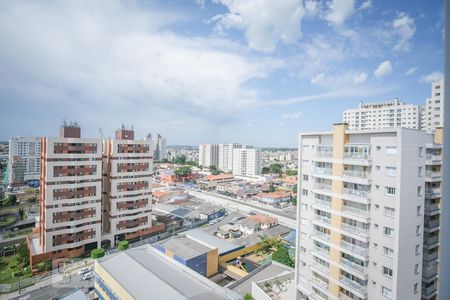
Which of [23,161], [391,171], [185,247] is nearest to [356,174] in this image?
[391,171]

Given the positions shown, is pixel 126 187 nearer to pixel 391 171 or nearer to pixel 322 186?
pixel 322 186

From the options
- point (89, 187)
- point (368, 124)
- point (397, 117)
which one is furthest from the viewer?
point (368, 124)

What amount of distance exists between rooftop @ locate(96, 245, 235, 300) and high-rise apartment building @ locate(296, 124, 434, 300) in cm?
194

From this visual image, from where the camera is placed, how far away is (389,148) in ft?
12.1

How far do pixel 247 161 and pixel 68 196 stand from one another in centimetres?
2038

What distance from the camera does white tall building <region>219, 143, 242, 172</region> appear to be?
98.3 feet

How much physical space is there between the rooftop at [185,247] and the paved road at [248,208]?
5.37 m

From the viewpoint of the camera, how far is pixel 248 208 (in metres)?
14.7

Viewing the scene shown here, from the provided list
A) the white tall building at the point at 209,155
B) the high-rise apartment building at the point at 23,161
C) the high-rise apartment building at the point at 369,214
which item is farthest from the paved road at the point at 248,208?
the white tall building at the point at 209,155

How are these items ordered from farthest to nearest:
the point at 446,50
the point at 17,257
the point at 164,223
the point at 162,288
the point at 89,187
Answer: the point at 164,223
the point at 89,187
the point at 17,257
the point at 162,288
the point at 446,50

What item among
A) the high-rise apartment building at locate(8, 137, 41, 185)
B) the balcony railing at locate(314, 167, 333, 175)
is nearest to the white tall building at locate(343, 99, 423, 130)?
the balcony railing at locate(314, 167, 333, 175)


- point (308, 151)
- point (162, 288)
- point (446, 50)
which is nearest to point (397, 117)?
point (308, 151)

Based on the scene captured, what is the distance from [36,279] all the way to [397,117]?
56.9ft

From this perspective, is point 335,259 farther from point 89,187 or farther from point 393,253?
point 89,187
